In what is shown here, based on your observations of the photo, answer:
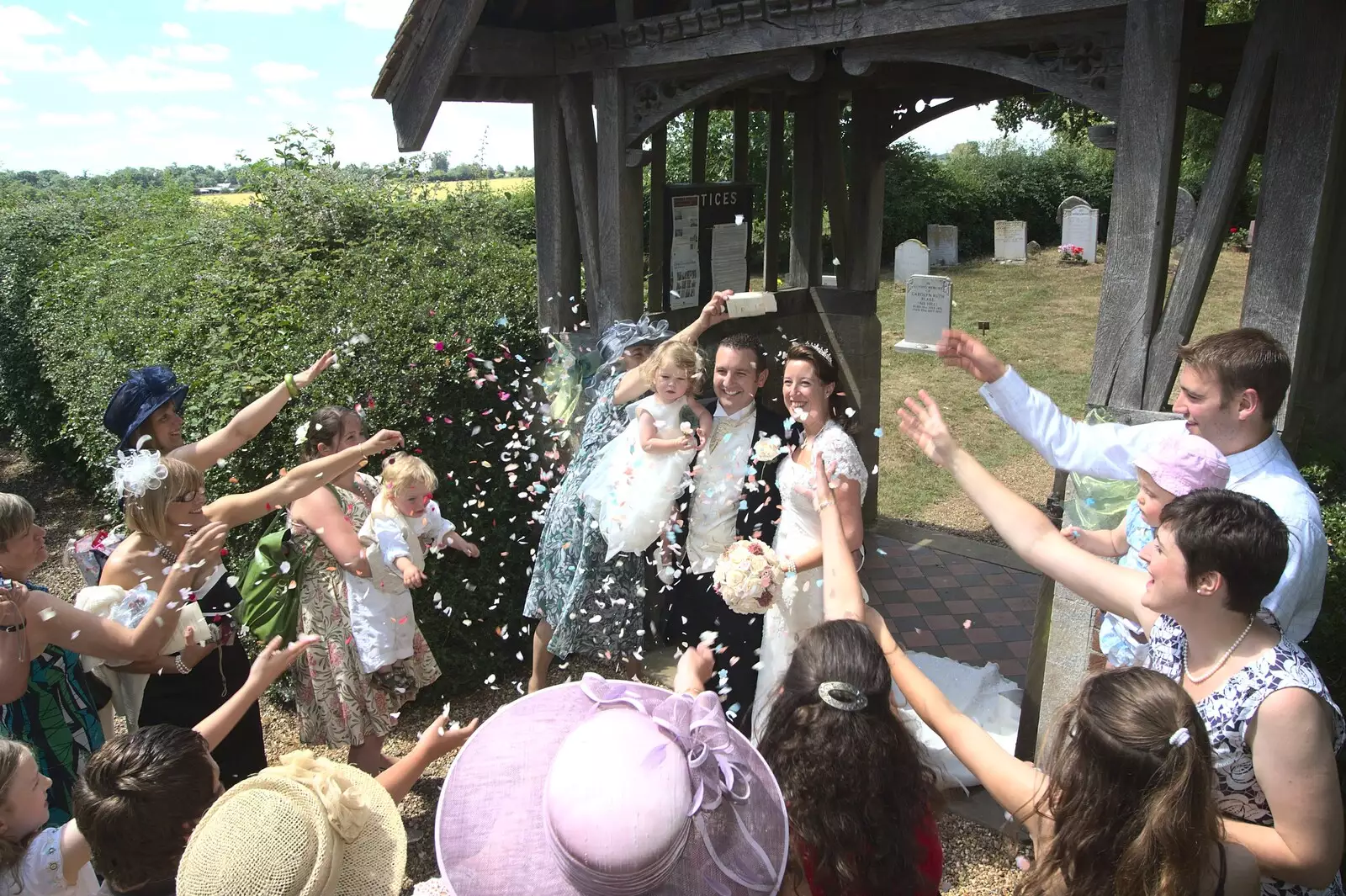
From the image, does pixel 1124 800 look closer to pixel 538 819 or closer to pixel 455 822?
pixel 538 819

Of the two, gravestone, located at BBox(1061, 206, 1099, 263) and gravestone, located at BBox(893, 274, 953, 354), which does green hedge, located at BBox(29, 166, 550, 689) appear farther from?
gravestone, located at BBox(1061, 206, 1099, 263)

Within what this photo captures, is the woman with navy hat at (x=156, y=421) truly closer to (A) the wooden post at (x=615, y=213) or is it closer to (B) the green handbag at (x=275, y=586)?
(B) the green handbag at (x=275, y=586)

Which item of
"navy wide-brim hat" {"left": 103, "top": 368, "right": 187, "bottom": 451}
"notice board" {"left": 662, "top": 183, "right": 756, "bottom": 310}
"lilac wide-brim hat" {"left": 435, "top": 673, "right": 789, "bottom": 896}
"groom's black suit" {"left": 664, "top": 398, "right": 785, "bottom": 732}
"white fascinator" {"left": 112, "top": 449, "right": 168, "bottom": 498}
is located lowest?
"groom's black suit" {"left": 664, "top": 398, "right": 785, "bottom": 732}

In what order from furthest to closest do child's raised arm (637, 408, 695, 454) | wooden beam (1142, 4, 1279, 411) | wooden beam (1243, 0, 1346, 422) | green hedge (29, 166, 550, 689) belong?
green hedge (29, 166, 550, 689) → child's raised arm (637, 408, 695, 454) → wooden beam (1142, 4, 1279, 411) → wooden beam (1243, 0, 1346, 422)

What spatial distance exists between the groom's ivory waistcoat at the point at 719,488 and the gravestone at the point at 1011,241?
→ 21238mm

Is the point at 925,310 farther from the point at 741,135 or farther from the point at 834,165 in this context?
the point at 834,165

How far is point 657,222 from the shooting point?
19.2ft

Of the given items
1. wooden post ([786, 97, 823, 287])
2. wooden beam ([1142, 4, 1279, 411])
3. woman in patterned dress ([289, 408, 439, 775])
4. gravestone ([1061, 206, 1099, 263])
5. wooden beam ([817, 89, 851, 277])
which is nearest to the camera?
wooden beam ([1142, 4, 1279, 411])

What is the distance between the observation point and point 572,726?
6.40 ft

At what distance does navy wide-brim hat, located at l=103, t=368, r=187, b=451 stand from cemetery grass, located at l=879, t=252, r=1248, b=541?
5658 mm

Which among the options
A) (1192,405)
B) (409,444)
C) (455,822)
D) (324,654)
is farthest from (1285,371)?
(409,444)

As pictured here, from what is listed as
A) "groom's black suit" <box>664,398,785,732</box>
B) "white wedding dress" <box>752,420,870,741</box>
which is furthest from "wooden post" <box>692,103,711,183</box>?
"white wedding dress" <box>752,420,870,741</box>

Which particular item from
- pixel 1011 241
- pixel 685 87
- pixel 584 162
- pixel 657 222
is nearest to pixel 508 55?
pixel 584 162

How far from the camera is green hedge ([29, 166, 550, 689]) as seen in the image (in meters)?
5.14
